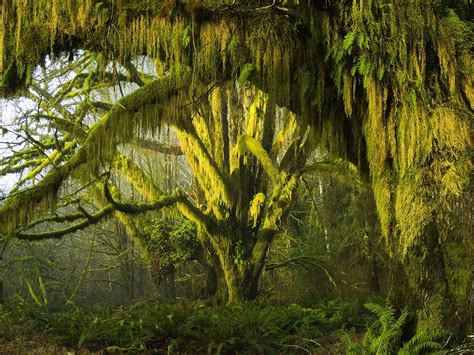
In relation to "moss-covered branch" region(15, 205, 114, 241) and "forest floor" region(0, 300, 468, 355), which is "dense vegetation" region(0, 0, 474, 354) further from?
"moss-covered branch" region(15, 205, 114, 241)

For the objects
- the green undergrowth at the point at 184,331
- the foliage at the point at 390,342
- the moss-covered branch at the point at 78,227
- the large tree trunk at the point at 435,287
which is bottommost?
→ the green undergrowth at the point at 184,331

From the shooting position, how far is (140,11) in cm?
564

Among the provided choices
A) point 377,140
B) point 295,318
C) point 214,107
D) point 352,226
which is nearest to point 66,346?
point 295,318

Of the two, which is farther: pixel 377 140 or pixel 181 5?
pixel 181 5

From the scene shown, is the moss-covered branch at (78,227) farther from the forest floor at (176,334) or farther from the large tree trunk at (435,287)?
the large tree trunk at (435,287)

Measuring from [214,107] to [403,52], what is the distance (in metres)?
9.57

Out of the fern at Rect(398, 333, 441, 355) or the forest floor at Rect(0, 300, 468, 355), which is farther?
the forest floor at Rect(0, 300, 468, 355)

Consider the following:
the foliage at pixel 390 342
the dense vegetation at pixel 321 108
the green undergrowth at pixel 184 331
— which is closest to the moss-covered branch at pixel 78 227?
the dense vegetation at pixel 321 108

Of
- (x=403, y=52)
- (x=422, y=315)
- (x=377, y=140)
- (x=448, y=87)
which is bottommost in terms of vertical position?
(x=422, y=315)

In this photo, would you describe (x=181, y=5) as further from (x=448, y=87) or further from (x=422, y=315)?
(x=422, y=315)

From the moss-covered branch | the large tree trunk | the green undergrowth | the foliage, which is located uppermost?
the moss-covered branch

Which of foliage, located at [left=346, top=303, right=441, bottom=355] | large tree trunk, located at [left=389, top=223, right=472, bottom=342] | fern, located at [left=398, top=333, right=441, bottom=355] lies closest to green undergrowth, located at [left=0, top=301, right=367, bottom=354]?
foliage, located at [left=346, top=303, right=441, bottom=355]

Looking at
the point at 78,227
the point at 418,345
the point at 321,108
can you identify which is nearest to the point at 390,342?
the point at 418,345

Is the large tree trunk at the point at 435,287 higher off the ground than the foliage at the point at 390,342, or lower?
higher
